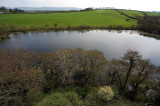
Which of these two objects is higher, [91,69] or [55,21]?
[55,21]

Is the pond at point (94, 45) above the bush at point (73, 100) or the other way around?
above

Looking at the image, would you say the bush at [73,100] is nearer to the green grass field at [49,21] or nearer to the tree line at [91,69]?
the tree line at [91,69]

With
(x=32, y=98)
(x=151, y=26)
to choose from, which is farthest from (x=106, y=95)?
(x=151, y=26)

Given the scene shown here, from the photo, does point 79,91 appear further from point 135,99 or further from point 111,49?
point 111,49

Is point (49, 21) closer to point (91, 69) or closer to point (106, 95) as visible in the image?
point (91, 69)

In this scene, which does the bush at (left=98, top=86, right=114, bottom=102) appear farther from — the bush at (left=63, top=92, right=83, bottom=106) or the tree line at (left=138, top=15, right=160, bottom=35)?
the tree line at (left=138, top=15, right=160, bottom=35)

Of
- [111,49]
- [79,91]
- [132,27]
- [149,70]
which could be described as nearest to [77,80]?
[79,91]

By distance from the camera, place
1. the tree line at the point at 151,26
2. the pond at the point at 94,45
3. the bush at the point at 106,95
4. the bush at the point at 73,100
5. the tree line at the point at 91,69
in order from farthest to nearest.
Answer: the tree line at the point at 151,26
the pond at the point at 94,45
the tree line at the point at 91,69
the bush at the point at 106,95
the bush at the point at 73,100

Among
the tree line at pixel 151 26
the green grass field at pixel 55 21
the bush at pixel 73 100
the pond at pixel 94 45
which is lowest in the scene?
the bush at pixel 73 100

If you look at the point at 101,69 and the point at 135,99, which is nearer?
the point at 135,99

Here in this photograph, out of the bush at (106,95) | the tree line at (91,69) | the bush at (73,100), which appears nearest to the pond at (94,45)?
the tree line at (91,69)

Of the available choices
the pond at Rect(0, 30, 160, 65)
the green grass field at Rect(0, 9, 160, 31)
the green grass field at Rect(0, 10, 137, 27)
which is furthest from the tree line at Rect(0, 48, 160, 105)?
the green grass field at Rect(0, 10, 137, 27)
